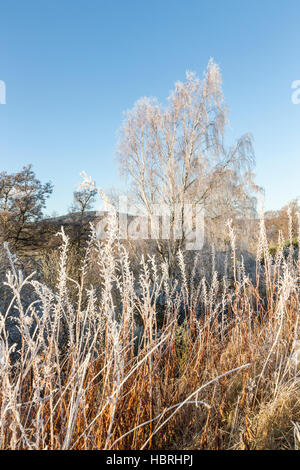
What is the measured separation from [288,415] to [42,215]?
1396 cm

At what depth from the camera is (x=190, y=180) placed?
9.20 metres

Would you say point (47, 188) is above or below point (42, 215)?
above

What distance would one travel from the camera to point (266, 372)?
5.98 ft
